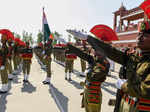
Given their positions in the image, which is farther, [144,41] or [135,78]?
[144,41]

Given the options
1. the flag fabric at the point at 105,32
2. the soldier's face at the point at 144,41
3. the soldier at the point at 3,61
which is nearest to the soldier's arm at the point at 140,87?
the soldier's face at the point at 144,41

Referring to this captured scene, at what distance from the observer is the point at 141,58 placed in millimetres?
1433

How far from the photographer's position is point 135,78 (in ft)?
4.17

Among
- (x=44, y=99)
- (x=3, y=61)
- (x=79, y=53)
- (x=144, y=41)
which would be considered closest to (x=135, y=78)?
(x=144, y=41)

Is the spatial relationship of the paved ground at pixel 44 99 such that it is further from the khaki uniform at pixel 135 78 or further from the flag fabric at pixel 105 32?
the khaki uniform at pixel 135 78

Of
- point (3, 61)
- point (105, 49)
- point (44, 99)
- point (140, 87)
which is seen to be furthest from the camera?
point (3, 61)

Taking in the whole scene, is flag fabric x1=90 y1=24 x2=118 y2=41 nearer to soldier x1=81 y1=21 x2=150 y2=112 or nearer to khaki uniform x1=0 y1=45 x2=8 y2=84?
soldier x1=81 y1=21 x2=150 y2=112

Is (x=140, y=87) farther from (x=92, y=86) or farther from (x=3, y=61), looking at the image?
(x=3, y=61)

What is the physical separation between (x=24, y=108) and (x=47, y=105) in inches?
26.3

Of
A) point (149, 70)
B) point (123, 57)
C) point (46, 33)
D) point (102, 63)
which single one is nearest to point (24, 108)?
point (102, 63)

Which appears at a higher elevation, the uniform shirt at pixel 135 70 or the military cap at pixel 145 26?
the military cap at pixel 145 26

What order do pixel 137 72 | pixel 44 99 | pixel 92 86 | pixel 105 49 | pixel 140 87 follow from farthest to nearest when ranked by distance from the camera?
1. pixel 44 99
2. pixel 92 86
3. pixel 105 49
4. pixel 137 72
5. pixel 140 87

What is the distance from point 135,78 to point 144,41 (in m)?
0.40

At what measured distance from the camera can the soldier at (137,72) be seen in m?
1.23
